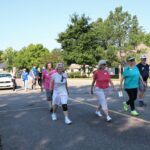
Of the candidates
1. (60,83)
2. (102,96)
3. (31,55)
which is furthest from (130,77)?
(31,55)

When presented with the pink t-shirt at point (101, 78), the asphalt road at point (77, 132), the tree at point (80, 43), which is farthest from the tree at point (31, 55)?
the pink t-shirt at point (101, 78)

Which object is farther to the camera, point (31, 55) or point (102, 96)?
point (31, 55)

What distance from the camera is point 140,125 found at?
30.4 ft

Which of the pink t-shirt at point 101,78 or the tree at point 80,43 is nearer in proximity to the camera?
the pink t-shirt at point 101,78

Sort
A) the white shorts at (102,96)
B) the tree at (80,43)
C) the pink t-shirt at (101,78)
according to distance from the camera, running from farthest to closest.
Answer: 1. the tree at (80,43)
2. the pink t-shirt at (101,78)
3. the white shorts at (102,96)

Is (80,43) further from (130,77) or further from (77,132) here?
(77,132)

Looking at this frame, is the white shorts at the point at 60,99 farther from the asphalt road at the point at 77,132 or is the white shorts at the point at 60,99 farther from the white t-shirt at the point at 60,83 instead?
the asphalt road at the point at 77,132

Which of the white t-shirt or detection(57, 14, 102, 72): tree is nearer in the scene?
the white t-shirt

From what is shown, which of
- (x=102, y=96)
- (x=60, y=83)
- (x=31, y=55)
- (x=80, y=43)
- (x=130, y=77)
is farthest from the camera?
(x=31, y=55)

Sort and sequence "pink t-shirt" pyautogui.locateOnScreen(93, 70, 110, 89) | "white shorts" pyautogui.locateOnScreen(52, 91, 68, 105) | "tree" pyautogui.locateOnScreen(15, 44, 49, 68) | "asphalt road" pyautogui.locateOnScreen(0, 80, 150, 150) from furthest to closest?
"tree" pyautogui.locateOnScreen(15, 44, 49, 68) → "pink t-shirt" pyautogui.locateOnScreen(93, 70, 110, 89) → "white shorts" pyautogui.locateOnScreen(52, 91, 68, 105) → "asphalt road" pyautogui.locateOnScreen(0, 80, 150, 150)

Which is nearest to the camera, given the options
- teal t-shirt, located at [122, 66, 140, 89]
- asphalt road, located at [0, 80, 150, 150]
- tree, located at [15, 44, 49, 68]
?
asphalt road, located at [0, 80, 150, 150]

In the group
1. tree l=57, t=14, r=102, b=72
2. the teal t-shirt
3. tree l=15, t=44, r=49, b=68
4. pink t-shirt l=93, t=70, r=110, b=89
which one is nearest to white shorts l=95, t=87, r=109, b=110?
pink t-shirt l=93, t=70, r=110, b=89

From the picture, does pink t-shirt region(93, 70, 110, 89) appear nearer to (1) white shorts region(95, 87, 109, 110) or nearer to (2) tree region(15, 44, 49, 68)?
(1) white shorts region(95, 87, 109, 110)

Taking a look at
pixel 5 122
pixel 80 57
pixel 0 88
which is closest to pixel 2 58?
pixel 80 57
